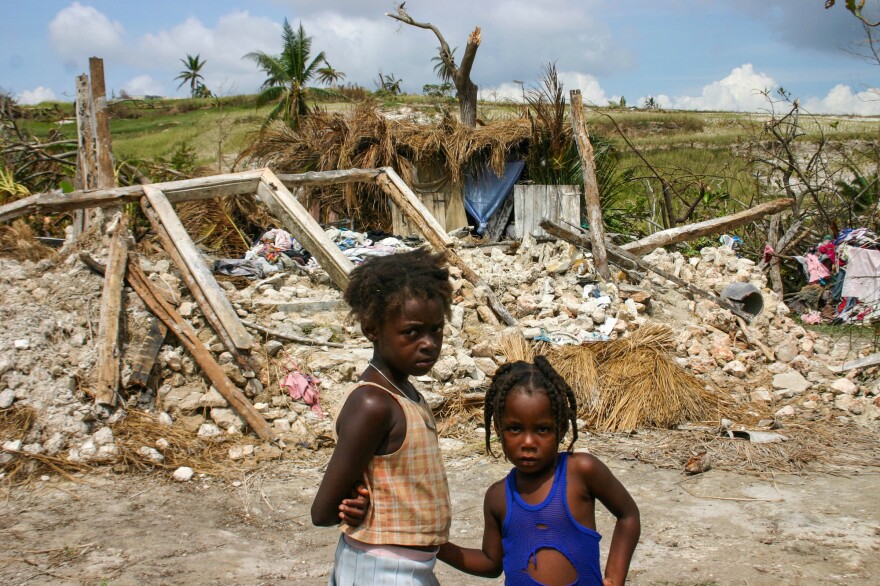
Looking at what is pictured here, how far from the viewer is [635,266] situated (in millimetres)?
8844

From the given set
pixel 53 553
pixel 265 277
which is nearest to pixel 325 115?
pixel 265 277

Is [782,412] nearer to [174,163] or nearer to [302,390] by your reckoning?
[302,390]

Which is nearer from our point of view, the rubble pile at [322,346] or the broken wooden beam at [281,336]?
the rubble pile at [322,346]

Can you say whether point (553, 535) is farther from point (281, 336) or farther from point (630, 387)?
point (281, 336)

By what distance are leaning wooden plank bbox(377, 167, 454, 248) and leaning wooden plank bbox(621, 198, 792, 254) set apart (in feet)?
7.73

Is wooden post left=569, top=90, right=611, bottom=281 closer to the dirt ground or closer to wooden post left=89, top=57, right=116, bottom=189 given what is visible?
the dirt ground

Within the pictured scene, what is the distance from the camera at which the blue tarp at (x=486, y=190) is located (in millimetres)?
11867

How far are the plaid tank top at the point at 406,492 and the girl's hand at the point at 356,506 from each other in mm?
13

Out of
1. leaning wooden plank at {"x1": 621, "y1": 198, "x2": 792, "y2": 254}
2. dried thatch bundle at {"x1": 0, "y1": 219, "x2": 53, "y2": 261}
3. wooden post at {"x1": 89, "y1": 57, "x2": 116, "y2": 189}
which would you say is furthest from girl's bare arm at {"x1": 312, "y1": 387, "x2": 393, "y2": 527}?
leaning wooden plank at {"x1": 621, "y1": 198, "x2": 792, "y2": 254}

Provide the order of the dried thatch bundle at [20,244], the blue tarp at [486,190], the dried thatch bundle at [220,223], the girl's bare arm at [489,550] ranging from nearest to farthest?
1. the girl's bare arm at [489,550]
2. the dried thatch bundle at [20,244]
3. the dried thatch bundle at [220,223]
4. the blue tarp at [486,190]

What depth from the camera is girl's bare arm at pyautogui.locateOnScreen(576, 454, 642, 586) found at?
184 cm

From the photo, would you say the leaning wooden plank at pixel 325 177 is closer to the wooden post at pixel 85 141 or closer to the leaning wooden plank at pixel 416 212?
the leaning wooden plank at pixel 416 212

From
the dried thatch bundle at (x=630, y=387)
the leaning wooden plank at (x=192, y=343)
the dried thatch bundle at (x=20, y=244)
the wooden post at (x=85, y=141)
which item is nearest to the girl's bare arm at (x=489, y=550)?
the leaning wooden plank at (x=192, y=343)

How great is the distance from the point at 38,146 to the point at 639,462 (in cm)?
883
